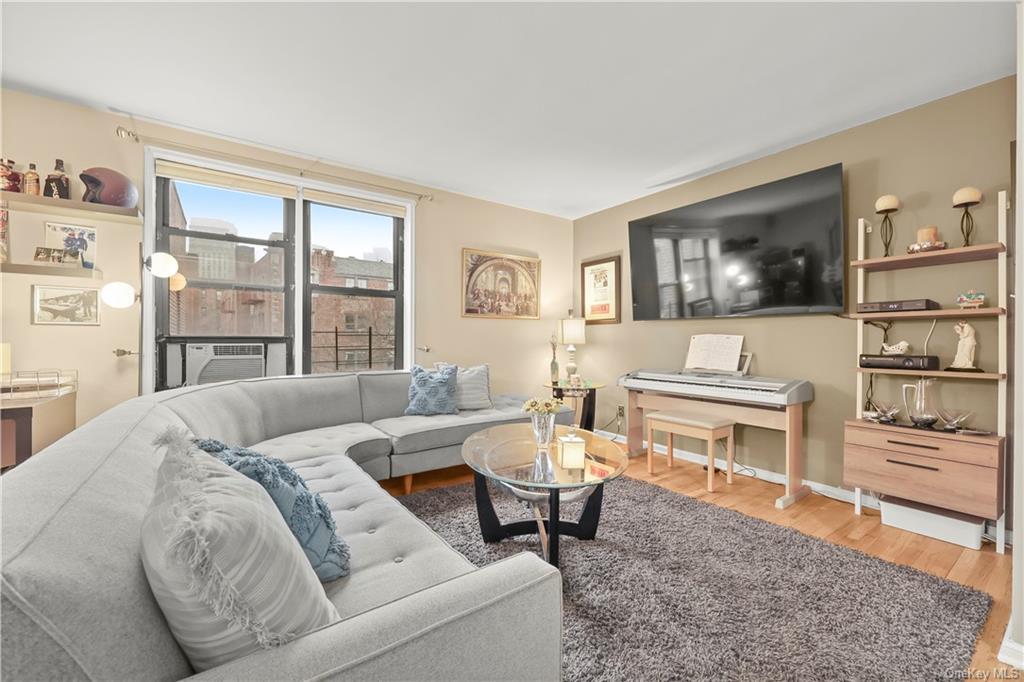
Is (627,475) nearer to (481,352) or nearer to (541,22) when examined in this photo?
(481,352)

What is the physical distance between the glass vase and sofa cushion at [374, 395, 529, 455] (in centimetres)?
100

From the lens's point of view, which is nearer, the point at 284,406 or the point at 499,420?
→ the point at 284,406

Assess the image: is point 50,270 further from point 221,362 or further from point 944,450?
point 944,450

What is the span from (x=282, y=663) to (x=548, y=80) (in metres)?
2.71

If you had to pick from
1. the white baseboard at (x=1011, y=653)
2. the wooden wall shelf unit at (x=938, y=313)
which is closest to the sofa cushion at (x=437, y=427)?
the wooden wall shelf unit at (x=938, y=313)

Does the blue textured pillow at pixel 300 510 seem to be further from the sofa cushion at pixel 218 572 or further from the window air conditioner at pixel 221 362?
the window air conditioner at pixel 221 362

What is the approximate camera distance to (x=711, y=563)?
6.58 feet

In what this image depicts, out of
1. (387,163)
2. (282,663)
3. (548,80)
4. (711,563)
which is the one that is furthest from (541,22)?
(711,563)

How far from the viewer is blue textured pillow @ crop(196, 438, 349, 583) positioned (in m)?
1.08

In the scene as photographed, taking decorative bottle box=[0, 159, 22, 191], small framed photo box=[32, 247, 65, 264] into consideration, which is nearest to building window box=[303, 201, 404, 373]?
small framed photo box=[32, 247, 65, 264]

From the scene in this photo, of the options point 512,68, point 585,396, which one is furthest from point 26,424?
point 585,396

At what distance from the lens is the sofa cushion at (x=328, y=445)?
232 centimetres

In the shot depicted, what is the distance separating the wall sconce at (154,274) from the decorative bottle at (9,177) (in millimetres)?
637

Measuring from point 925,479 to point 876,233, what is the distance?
1558mm
